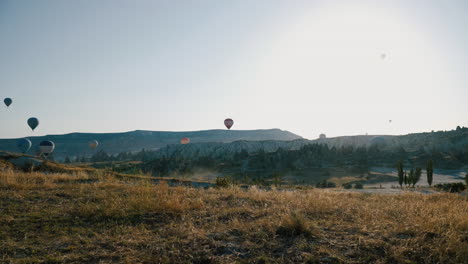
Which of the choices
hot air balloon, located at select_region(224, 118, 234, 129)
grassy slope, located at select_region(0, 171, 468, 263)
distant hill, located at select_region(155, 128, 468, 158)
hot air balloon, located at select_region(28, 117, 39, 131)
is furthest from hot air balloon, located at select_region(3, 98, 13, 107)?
grassy slope, located at select_region(0, 171, 468, 263)

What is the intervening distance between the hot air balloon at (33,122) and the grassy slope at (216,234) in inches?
3006

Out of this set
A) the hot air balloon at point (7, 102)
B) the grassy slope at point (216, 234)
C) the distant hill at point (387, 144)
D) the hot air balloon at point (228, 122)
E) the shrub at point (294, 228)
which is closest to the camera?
the grassy slope at point (216, 234)

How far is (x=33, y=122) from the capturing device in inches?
2712

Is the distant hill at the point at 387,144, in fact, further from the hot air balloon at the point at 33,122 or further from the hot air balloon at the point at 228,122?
the hot air balloon at the point at 33,122

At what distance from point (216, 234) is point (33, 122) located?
82.6m

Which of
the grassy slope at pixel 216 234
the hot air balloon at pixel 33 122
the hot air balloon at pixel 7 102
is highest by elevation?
the hot air balloon at pixel 7 102

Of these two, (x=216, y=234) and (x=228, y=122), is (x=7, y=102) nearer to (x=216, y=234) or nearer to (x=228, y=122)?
(x=228, y=122)

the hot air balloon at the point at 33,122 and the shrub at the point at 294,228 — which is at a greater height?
the hot air balloon at the point at 33,122

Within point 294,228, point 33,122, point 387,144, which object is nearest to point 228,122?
point 33,122

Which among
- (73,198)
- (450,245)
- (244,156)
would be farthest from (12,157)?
(244,156)

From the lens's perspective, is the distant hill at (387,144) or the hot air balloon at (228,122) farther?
the distant hill at (387,144)

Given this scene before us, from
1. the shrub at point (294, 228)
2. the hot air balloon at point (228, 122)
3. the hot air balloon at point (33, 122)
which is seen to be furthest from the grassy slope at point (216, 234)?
the hot air balloon at point (33, 122)

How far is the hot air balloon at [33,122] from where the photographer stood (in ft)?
225

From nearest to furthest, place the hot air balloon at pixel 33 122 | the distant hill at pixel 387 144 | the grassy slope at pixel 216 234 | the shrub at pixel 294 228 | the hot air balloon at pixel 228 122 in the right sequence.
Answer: the grassy slope at pixel 216 234
the shrub at pixel 294 228
the hot air balloon at pixel 228 122
the hot air balloon at pixel 33 122
the distant hill at pixel 387 144
